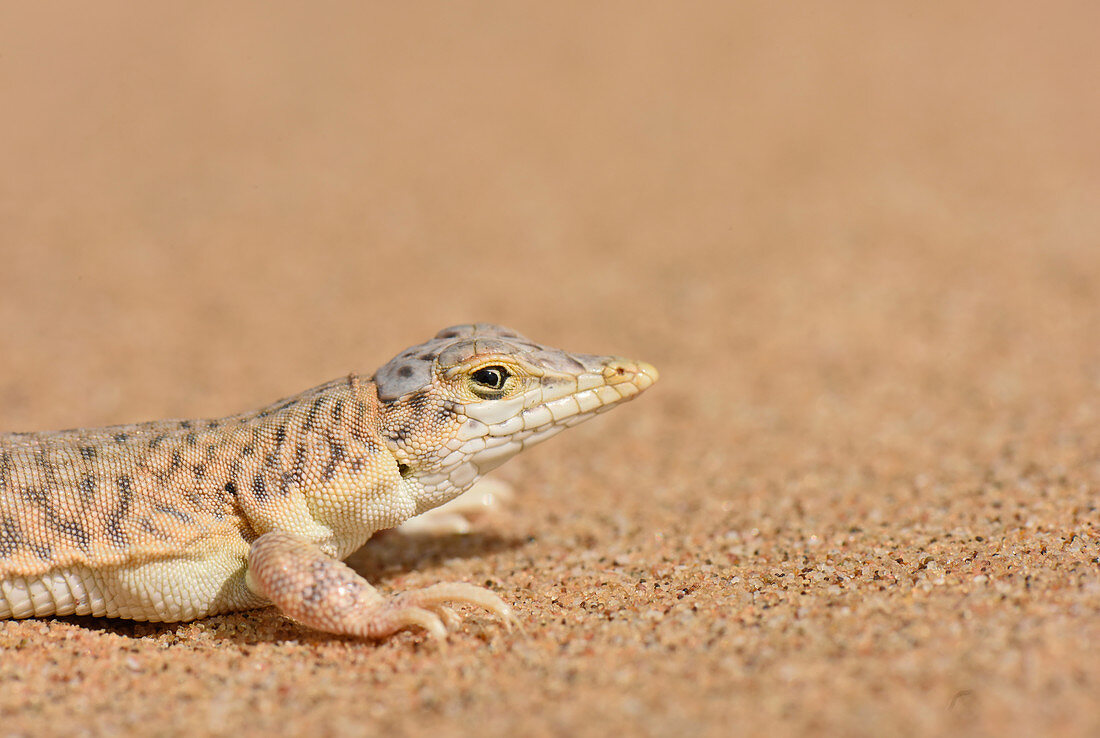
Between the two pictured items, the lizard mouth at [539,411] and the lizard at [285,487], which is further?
the lizard mouth at [539,411]

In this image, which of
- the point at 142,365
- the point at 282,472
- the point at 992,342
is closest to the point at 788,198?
the point at 992,342

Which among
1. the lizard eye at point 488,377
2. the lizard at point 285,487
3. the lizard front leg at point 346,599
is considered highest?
the lizard eye at point 488,377

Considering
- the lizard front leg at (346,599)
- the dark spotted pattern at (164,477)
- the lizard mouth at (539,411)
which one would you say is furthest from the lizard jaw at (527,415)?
the lizard front leg at (346,599)

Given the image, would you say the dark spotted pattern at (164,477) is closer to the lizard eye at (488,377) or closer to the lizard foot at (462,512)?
the lizard eye at (488,377)

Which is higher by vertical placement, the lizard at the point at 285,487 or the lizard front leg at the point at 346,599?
the lizard at the point at 285,487

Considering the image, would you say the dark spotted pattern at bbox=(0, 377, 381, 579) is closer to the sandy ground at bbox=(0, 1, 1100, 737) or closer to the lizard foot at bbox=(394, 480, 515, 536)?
the sandy ground at bbox=(0, 1, 1100, 737)

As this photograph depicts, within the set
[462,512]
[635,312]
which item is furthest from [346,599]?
[635,312]

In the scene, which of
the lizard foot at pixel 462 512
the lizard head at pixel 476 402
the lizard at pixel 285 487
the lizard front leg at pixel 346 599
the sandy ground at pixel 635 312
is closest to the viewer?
the sandy ground at pixel 635 312
